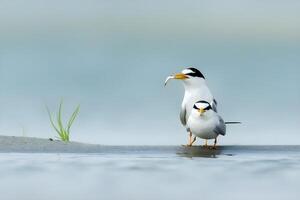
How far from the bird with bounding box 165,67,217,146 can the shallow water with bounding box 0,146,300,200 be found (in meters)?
0.73

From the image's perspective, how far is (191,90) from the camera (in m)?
11.3

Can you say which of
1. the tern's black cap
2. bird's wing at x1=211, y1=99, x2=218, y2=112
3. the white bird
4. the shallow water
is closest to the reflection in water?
the shallow water

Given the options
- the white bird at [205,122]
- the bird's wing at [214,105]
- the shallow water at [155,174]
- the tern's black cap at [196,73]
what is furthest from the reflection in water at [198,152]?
the tern's black cap at [196,73]

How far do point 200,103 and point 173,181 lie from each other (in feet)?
12.2

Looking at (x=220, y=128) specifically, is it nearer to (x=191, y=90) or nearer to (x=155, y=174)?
(x=191, y=90)

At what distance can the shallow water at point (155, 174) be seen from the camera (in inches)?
243

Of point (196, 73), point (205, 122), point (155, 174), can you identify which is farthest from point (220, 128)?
point (155, 174)

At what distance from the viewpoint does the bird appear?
11148 millimetres

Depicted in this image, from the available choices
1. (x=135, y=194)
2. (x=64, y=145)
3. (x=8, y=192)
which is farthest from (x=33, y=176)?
(x=64, y=145)

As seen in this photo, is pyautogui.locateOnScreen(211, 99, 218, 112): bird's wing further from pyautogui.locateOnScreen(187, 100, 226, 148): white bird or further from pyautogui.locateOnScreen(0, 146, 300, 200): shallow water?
pyautogui.locateOnScreen(0, 146, 300, 200): shallow water

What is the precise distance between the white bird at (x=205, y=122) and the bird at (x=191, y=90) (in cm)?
42

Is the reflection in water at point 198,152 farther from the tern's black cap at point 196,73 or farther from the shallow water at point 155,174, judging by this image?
the tern's black cap at point 196,73

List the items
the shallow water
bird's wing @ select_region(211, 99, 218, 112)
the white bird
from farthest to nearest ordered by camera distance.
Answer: bird's wing @ select_region(211, 99, 218, 112) < the white bird < the shallow water

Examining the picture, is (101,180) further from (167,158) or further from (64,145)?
(64,145)
